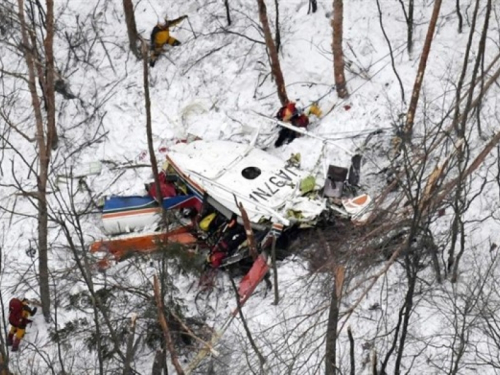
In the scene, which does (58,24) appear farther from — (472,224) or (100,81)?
(472,224)

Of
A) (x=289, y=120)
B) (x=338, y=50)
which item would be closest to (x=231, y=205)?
(x=289, y=120)

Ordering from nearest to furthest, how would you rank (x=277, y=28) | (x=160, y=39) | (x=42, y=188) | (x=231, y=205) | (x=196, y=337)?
(x=196, y=337)
(x=42, y=188)
(x=231, y=205)
(x=277, y=28)
(x=160, y=39)

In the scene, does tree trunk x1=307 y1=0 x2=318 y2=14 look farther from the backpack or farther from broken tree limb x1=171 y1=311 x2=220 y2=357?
the backpack

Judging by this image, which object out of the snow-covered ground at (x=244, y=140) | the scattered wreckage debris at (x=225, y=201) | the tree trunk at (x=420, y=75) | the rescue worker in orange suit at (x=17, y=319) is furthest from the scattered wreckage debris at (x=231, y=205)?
the rescue worker in orange suit at (x=17, y=319)

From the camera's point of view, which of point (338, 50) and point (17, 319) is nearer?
point (17, 319)

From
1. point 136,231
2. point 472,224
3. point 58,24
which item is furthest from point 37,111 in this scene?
point 472,224

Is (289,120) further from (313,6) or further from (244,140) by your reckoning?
(313,6)
